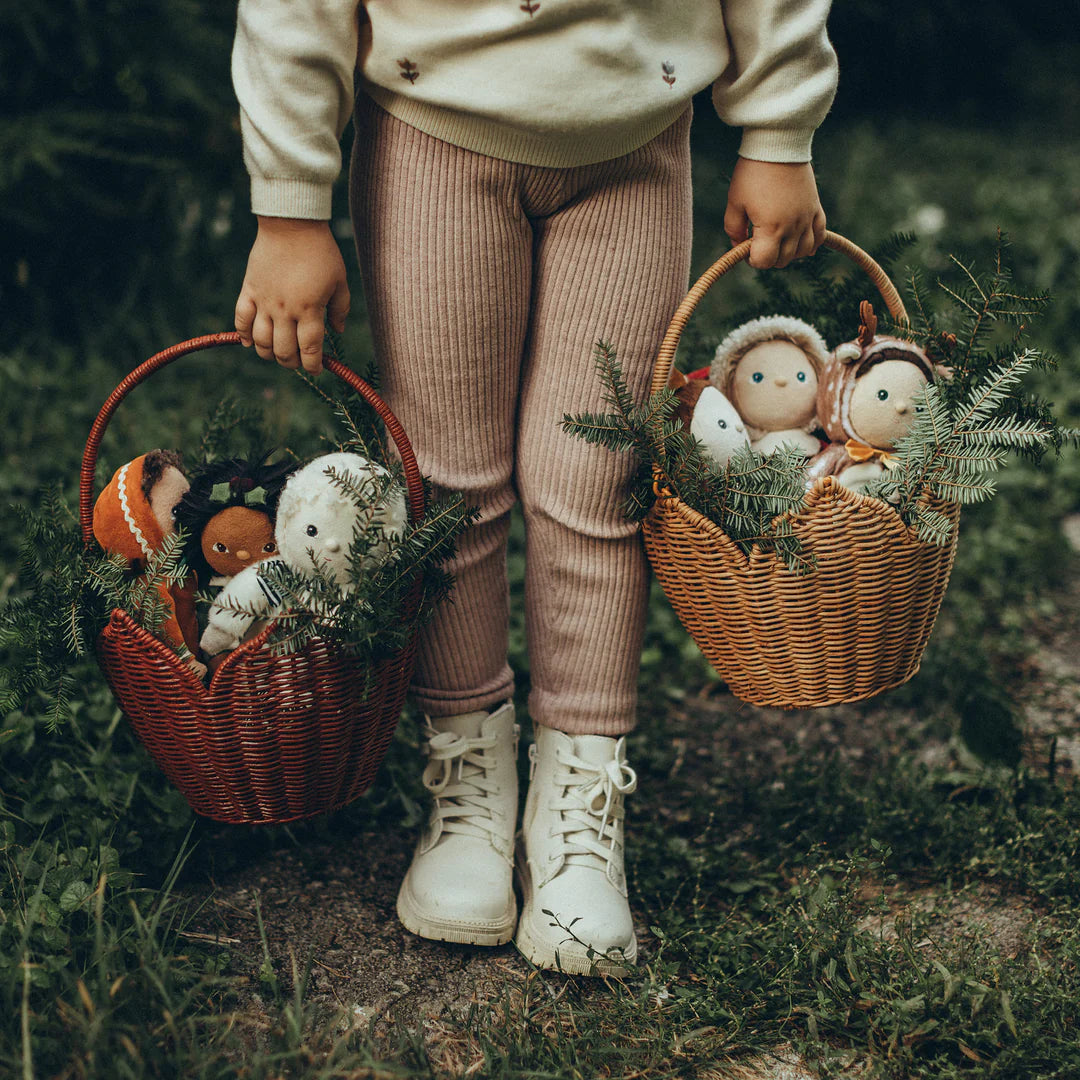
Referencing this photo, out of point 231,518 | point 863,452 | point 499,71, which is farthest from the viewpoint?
point 863,452

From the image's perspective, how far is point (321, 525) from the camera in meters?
1.26

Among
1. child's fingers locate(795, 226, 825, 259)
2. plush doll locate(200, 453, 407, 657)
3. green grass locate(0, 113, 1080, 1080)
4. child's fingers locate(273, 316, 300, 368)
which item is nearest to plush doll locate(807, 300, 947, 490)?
child's fingers locate(795, 226, 825, 259)

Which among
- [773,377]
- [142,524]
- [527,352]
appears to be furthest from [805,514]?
[142,524]

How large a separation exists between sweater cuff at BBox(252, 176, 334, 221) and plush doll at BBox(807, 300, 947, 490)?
28.7 inches

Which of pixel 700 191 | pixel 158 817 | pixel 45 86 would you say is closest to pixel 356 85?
pixel 158 817

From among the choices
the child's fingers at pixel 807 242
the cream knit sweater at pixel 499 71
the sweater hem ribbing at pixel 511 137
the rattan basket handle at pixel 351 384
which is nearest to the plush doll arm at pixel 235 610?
the rattan basket handle at pixel 351 384

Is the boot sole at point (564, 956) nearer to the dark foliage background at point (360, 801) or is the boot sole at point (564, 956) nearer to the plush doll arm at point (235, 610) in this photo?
the dark foliage background at point (360, 801)

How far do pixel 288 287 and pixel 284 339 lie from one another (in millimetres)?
63

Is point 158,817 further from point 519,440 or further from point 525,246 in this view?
point 525,246

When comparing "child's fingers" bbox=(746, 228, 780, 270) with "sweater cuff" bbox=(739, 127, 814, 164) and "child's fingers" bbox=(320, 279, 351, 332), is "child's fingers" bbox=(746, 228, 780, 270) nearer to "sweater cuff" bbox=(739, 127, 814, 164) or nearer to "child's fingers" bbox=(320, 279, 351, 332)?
"sweater cuff" bbox=(739, 127, 814, 164)

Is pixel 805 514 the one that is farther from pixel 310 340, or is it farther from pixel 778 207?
pixel 310 340

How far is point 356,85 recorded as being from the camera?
1.38 meters

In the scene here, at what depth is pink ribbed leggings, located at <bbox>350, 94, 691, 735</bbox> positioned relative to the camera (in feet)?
4.46

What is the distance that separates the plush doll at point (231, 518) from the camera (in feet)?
4.43
